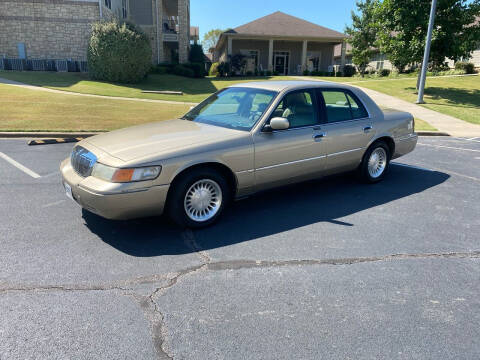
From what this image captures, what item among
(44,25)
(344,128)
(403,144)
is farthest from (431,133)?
(44,25)

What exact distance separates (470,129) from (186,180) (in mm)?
12614

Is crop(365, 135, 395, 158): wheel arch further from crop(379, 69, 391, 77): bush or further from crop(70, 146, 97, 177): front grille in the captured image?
crop(379, 69, 391, 77): bush

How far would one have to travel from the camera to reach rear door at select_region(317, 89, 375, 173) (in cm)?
539

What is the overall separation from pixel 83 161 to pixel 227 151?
1.59m

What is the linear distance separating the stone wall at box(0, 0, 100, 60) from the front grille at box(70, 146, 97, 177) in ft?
87.0

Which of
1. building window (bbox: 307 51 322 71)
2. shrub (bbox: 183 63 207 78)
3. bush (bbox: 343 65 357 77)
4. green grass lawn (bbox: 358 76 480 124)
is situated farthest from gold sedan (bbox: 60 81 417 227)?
building window (bbox: 307 51 322 71)

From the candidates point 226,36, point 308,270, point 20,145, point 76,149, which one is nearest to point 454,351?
point 308,270

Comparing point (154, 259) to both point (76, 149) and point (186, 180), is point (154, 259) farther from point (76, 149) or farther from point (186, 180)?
point (76, 149)

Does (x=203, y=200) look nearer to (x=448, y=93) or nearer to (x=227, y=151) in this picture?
(x=227, y=151)

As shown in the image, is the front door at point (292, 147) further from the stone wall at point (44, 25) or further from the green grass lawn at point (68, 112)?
the stone wall at point (44, 25)

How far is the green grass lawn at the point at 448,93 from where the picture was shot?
56.9 feet

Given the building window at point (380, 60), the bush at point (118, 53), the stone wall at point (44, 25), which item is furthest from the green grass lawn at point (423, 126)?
the building window at point (380, 60)

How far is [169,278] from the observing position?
134 inches

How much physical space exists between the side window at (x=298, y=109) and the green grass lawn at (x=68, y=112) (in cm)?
729
